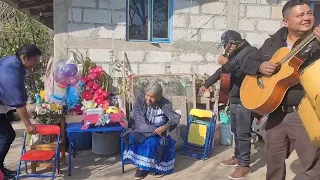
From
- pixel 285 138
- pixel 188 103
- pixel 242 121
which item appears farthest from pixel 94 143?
pixel 285 138

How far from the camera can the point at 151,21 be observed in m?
6.51

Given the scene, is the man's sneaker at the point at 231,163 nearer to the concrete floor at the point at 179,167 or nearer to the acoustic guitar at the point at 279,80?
the concrete floor at the point at 179,167

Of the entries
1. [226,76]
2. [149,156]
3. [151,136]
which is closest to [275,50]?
[226,76]

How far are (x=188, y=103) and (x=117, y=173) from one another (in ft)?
6.92

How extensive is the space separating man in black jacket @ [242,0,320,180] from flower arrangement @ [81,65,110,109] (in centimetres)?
293

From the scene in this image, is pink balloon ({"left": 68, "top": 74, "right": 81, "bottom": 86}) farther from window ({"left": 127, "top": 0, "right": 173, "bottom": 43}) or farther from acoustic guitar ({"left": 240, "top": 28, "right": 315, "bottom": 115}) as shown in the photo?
acoustic guitar ({"left": 240, "top": 28, "right": 315, "bottom": 115})

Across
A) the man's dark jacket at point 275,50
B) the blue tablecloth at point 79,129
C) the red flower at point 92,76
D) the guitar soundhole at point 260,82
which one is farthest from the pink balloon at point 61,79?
the guitar soundhole at point 260,82

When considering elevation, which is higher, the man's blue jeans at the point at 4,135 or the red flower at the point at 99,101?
the red flower at the point at 99,101

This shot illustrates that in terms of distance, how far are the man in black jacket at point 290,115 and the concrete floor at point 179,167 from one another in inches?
65.1

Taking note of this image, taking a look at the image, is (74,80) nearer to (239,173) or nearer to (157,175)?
(157,175)

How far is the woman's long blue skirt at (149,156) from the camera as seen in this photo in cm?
465

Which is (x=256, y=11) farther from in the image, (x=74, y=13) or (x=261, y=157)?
(x=74, y=13)

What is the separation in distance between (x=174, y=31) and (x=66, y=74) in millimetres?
2088

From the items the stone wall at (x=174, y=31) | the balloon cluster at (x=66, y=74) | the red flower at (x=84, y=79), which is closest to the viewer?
the balloon cluster at (x=66, y=74)
